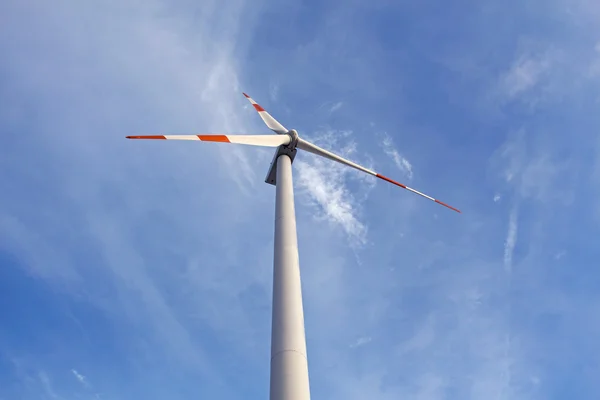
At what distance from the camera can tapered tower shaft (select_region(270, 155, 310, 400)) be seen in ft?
42.5

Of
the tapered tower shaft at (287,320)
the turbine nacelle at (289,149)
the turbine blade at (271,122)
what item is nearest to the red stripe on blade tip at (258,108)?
the turbine blade at (271,122)

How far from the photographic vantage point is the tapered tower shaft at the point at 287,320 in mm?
12945

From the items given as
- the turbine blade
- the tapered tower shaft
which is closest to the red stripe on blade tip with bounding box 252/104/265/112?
the turbine blade

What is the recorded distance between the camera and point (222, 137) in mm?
23594

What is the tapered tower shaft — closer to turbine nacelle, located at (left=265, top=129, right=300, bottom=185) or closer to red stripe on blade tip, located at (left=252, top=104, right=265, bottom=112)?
turbine nacelle, located at (left=265, top=129, right=300, bottom=185)

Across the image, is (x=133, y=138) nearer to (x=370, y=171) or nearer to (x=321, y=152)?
(x=321, y=152)

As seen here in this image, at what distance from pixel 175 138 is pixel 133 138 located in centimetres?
226

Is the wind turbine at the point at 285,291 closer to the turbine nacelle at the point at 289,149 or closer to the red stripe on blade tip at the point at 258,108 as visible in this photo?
the turbine nacelle at the point at 289,149

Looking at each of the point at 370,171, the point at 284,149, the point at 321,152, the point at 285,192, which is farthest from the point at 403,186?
the point at 285,192

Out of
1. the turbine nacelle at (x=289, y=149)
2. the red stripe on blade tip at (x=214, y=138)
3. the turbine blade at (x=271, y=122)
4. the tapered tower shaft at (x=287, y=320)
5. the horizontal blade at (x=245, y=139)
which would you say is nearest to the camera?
the tapered tower shaft at (x=287, y=320)

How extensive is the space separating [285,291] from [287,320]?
1.28 metres

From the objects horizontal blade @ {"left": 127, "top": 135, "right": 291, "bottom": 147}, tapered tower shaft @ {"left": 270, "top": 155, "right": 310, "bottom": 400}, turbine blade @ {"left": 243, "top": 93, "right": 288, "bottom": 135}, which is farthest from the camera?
turbine blade @ {"left": 243, "top": 93, "right": 288, "bottom": 135}

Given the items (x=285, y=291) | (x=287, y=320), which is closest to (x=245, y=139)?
(x=285, y=291)

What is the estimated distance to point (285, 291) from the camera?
1564cm
